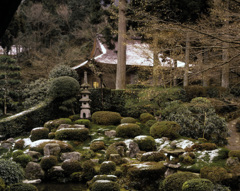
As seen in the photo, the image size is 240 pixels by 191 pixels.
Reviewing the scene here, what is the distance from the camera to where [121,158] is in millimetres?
11367

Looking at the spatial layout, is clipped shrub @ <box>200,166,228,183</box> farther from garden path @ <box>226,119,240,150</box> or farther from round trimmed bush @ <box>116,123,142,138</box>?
round trimmed bush @ <box>116,123,142,138</box>

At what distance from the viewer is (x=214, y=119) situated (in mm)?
12500

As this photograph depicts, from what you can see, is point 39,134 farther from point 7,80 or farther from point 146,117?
point 7,80

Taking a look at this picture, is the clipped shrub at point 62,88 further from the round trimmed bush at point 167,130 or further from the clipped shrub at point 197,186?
the clipped shrub at point 197,186

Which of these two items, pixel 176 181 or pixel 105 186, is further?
pixel 105 186

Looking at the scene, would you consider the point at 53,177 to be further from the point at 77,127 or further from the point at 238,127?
the point at 238,127

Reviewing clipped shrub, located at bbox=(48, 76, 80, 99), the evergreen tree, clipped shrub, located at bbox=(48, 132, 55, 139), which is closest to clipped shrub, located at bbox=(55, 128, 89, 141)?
clipped shrub, located at bbox=(48, 132, 55, 139)

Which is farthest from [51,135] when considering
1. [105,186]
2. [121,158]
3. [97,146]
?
[105,186]

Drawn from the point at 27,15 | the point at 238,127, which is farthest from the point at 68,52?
the point at 238,127

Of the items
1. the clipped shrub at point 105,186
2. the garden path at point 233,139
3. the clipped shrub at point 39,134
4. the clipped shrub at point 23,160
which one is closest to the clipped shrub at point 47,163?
the clipped shrub at point 23,160

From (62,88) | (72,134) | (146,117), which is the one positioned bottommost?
(72,134)

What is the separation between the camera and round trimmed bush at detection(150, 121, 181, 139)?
12.7 m

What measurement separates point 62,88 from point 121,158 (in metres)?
7.31

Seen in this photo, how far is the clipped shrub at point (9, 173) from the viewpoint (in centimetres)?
791
